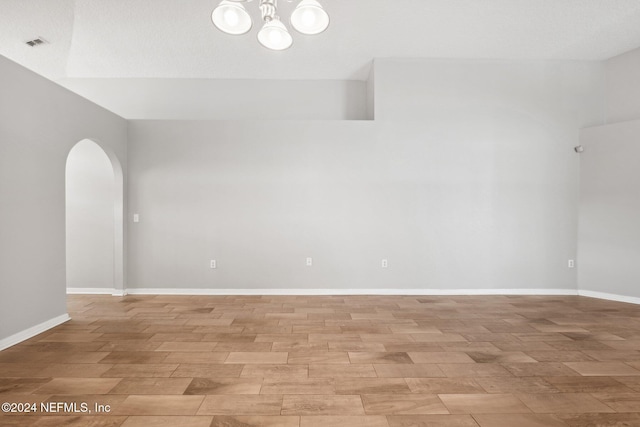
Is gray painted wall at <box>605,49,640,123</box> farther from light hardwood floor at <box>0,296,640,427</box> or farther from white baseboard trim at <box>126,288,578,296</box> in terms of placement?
white baseboard trim at <box>126,288,578,296</box>

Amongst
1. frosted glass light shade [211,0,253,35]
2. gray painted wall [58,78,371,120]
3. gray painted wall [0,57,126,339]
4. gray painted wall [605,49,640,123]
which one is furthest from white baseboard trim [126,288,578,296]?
frosted glass light shade [211,0,253,35]

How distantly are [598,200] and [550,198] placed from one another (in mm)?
644

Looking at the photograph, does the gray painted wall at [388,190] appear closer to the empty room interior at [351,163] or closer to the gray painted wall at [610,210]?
the empty room interior at [351,163]

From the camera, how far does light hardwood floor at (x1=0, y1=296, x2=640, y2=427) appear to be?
201 centimetres

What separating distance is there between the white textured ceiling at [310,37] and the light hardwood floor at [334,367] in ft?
12.0

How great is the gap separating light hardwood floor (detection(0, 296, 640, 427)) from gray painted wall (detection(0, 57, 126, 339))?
40 cm

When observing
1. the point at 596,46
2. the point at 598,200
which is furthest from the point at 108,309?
the point at 596,46

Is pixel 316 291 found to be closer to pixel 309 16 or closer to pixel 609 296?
pixel 309 16

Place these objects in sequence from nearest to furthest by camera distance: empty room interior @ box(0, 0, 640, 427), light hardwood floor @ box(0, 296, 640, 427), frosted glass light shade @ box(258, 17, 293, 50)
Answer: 1. light hardwood floor @ box(0, 296, 640, 427)
2. frosted glass light shade @ box(258, 17, 293, 50)
3. empty room interior @ box(0, 0, 640, 427)

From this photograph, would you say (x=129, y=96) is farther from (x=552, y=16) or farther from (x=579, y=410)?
(x=579, y=410)

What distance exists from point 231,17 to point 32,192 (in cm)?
281

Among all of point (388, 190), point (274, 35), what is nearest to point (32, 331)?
point (274, 35)

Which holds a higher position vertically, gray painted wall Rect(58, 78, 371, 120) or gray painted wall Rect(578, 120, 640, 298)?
gray painted wall Rect(58, 78, 371, 120)

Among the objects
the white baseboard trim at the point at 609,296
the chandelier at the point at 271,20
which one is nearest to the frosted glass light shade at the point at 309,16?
the chandelier at the point at 271,20
